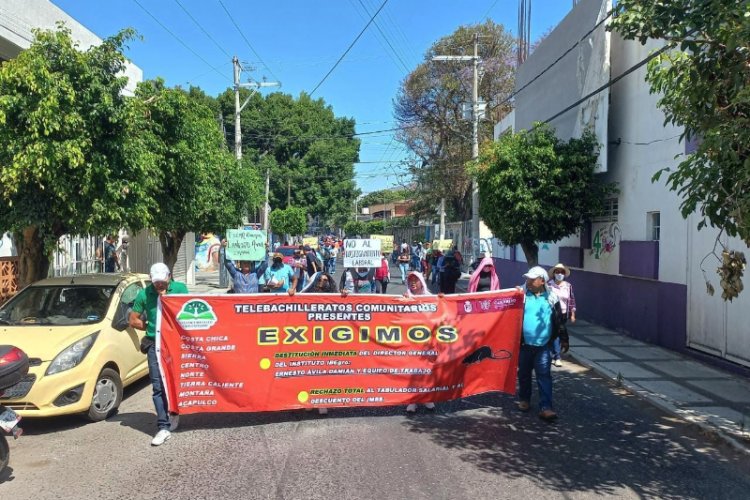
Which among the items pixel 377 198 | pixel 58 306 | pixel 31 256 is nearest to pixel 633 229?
pixel 58 306

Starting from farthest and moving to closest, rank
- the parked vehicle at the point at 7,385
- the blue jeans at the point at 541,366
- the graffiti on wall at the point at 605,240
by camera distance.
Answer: the graffiti on wall at the point at 605,240 < the blue jeans at the point at 541,366 < the parked vehicle at the point at 7,385

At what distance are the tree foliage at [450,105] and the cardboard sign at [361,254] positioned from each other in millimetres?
23212

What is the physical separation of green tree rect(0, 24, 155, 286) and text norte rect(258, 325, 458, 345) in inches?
116

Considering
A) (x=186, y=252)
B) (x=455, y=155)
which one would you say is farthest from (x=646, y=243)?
(x=455, y=155)

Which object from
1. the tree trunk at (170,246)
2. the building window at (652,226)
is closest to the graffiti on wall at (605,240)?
the building window at (652,226)

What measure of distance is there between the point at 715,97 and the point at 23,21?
1212 centimetres

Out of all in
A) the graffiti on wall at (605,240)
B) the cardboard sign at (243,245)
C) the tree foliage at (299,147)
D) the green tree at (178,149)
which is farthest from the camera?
the tree foliage at (299,147)

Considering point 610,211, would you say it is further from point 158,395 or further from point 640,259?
point 158,395

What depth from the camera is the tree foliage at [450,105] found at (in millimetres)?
33188

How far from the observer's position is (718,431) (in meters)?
5.68

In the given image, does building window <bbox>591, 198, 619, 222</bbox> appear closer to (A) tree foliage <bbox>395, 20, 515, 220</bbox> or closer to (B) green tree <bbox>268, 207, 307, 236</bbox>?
(A) tree foliage <bbox>395, 20, 515, 220</bbox>

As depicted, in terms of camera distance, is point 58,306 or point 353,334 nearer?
point 353,334

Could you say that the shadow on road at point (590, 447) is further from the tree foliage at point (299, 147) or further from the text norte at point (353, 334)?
the tree foliage at point (299, 147)

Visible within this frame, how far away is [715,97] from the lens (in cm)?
495
